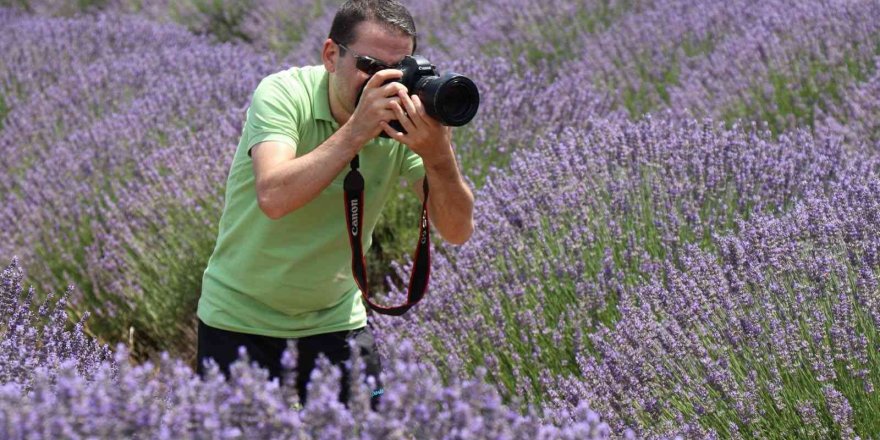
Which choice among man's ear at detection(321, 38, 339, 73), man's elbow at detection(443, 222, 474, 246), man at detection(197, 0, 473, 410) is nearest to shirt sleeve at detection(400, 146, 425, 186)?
man at detection(197, 0, 473, 410)

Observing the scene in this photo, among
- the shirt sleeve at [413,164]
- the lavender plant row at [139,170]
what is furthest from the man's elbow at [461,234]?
the lavender plant row at [139,170]

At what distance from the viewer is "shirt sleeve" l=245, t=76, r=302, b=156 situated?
207 cm

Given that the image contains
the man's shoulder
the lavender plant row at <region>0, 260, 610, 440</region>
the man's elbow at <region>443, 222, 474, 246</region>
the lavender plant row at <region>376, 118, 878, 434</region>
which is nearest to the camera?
the lavender plant row at <region>0, 260, 610, 440</region>

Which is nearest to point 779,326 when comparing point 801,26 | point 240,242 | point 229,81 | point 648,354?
point 648,354

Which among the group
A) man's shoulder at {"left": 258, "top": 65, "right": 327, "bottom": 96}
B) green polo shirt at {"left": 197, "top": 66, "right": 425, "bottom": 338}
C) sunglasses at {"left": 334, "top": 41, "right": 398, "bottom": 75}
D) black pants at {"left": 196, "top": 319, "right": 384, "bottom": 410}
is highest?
sunglasses at {"left": 334, "top": 41, "right": 398, "bottom": 75}

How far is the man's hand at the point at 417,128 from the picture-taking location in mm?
1936

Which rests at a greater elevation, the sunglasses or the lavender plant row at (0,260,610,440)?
the sunglasses

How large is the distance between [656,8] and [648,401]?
4.14 m

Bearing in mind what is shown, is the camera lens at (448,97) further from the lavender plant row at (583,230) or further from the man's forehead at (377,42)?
the lavender plant row at (583,230)

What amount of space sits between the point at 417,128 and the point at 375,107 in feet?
0.29

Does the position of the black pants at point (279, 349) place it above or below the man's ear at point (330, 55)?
below

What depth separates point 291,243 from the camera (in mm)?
2229

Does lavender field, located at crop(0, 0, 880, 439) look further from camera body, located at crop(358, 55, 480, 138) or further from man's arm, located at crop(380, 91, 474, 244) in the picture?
camera body, located at crop(358, 55, 480, 138)

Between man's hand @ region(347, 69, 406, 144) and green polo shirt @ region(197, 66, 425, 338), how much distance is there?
0.80 feet
